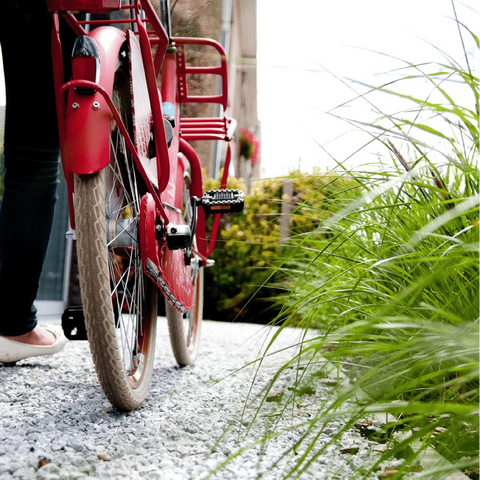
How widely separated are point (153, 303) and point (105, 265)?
46 centimetres

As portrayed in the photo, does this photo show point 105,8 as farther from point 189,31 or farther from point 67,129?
point 189,31

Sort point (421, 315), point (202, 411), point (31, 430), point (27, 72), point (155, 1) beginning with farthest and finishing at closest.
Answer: point (155, 1) → point (27, 72) → point (202, 411) → point (31, 430) → point (421, 315)

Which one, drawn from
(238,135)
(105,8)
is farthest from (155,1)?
(238,135)

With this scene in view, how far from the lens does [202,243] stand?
206cm

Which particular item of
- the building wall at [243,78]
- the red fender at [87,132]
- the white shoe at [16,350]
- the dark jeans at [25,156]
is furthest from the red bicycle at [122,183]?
the building wall at [243,78]

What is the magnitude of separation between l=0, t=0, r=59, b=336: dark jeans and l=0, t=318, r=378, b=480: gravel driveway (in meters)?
0.29

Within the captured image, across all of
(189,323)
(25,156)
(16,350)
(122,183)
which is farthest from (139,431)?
(189,323)

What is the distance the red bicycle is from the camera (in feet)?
3.53

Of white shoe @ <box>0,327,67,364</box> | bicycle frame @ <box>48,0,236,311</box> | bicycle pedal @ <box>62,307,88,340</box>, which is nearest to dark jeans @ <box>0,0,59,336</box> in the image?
white shoe @ <box>0,327,67,364</box>

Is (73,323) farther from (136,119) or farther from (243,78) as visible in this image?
(243,78)

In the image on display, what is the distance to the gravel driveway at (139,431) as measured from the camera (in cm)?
88

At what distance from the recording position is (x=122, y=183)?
1329mm

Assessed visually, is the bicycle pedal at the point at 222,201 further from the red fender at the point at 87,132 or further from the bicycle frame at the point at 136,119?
the red fender at the point at 87,132

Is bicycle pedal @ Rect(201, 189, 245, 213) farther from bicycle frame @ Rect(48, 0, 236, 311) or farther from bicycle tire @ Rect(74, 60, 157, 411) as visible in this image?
bicycle tire @ Rect(74, 60, 157, 411)
